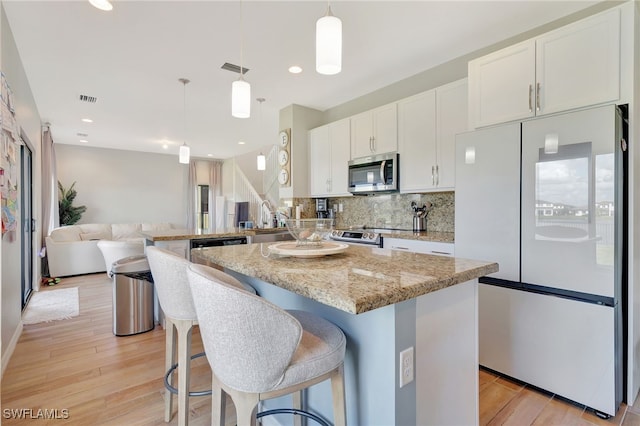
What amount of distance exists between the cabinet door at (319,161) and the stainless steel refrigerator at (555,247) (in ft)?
7.27

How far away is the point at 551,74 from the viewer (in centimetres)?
213

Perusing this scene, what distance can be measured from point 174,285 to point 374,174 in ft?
8.83

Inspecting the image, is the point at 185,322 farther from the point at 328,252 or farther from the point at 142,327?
the point at 142,327

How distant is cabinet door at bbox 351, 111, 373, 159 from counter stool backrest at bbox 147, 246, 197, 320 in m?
2.84

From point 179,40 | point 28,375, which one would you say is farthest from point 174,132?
point 28,375

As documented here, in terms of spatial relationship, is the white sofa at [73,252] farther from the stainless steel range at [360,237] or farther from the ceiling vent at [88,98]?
the stainless steel range at [360,237]

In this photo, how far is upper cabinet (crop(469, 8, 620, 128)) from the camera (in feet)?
6.25

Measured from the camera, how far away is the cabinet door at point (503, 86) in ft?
7.34

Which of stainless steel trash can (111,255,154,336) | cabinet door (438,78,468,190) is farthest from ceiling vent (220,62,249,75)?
stainless steel trash can (111,255,154,336)

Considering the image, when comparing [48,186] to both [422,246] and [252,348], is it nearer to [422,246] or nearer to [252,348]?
[422,246]

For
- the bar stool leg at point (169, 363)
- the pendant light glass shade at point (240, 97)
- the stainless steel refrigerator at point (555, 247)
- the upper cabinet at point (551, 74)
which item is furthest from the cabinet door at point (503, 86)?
the bar stool leg at point (169, 363)

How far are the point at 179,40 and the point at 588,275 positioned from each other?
358 cm

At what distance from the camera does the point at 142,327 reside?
3.04 metres

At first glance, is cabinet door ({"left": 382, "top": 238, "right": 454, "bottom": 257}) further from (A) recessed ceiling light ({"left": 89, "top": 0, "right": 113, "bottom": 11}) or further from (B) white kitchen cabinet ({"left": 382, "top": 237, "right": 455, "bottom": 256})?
(A) recessed ceiling light ({"left": 89, "top": 0, "right": 113, "bottom": 11})
